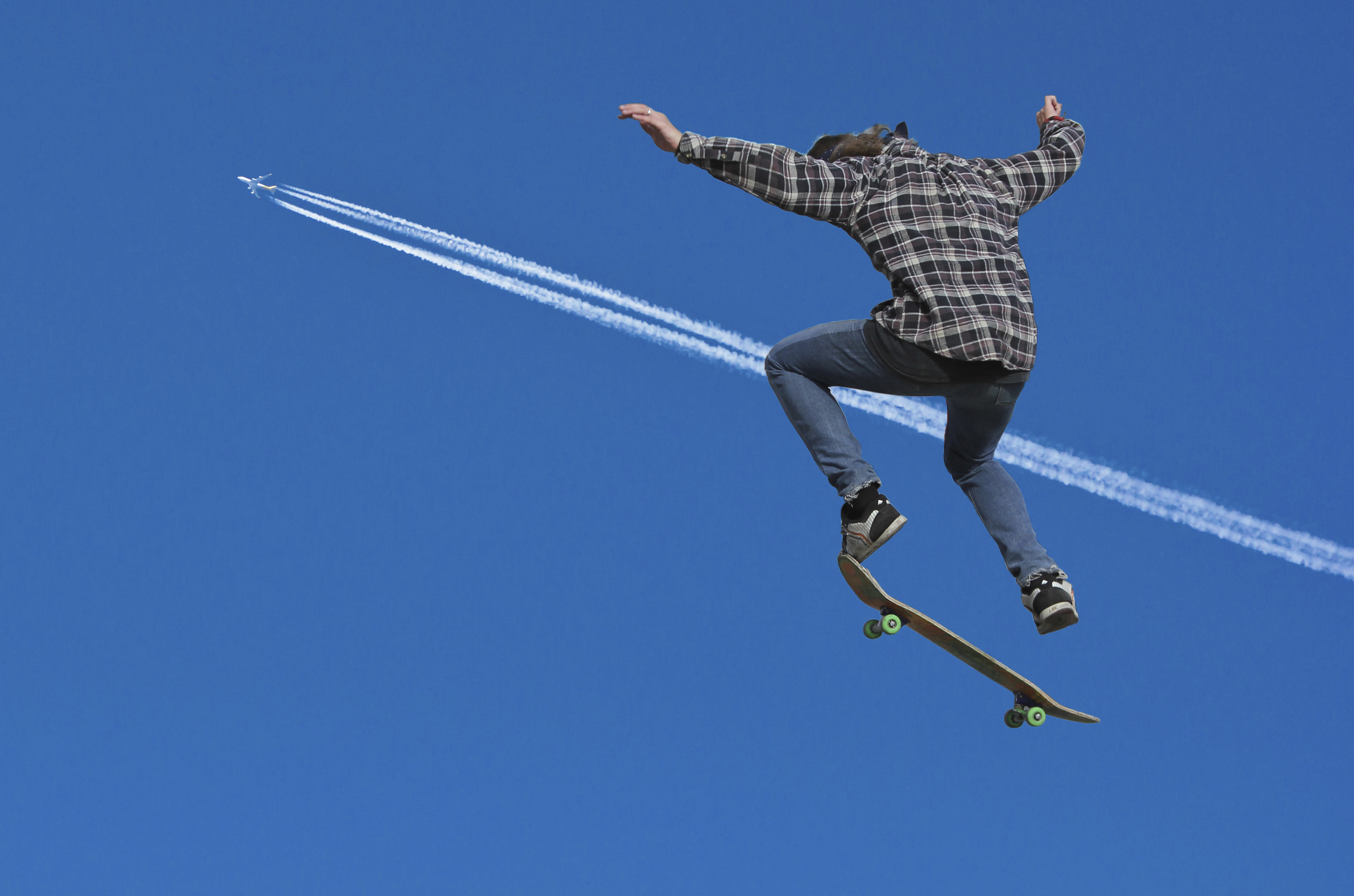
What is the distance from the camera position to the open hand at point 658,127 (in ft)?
35.0

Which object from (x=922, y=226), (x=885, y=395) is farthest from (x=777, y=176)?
(x=885, y=395)

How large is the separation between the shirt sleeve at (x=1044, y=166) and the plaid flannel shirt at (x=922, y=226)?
0.28 meters

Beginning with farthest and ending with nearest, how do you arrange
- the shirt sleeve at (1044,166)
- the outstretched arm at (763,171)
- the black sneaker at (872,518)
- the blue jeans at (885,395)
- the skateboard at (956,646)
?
the skateboard at (956,646), the shirt sleeve at (1044,166), the black sneaker at (872,518), the blue jeans at (885,395), the outstretched arm at (763,171)

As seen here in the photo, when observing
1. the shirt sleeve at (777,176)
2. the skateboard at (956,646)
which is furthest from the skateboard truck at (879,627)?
the shirt sleeve at (777,176)

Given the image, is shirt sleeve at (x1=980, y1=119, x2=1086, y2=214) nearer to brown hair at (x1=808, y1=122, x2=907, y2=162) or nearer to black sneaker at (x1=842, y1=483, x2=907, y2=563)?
brown hair at (x1=808, y1=122, x2=907, y2=162)

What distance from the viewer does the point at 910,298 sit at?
1044cm

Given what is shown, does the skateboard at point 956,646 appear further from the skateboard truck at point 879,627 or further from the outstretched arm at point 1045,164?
the outstretched arm at point 1045,164

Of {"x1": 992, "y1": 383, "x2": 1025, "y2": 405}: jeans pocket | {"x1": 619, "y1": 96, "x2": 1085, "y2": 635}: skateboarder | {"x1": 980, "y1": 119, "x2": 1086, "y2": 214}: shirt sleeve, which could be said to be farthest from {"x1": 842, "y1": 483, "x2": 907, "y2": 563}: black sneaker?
{"x1": 980, "y1": 119, "x2": 1086, "y2": 214}: shirt sleeve

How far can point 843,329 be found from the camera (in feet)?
36.2

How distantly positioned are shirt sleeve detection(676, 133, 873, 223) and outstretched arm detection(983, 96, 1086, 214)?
1610 millimetres

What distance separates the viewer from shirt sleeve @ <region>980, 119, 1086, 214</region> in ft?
37.9

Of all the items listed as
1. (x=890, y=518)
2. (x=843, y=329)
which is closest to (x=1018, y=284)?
(x=843, y=329)

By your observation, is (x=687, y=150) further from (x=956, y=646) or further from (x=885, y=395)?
(x=956, y=646)

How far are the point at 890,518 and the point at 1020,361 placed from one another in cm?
177
